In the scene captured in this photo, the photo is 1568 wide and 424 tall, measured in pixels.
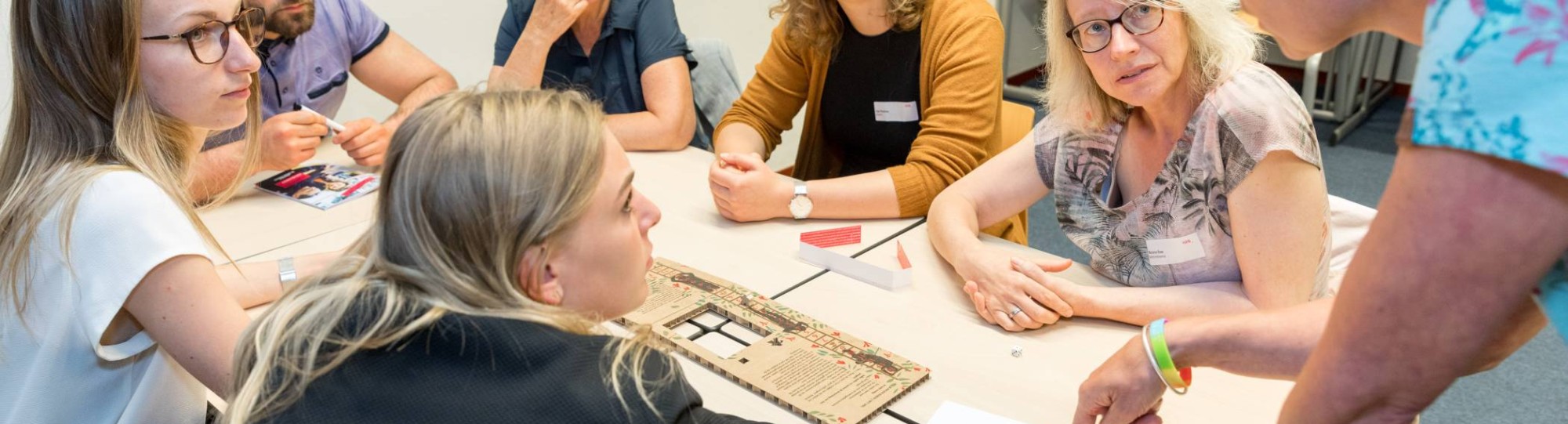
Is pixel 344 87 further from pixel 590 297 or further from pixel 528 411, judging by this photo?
pixel 528 411

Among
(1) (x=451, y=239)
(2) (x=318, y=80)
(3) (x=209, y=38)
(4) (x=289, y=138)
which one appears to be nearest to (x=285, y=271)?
(3) (x=209, y=38)

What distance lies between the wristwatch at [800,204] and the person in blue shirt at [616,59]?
0.55 meters

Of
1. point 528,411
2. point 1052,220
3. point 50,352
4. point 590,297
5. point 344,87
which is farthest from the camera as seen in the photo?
point 1052,220

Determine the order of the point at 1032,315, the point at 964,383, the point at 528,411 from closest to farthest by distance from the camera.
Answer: the point at 528,411, the point at 964,383, the point at 1032,315

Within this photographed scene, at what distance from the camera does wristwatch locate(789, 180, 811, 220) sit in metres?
2.07

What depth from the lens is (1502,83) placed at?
2.08ft

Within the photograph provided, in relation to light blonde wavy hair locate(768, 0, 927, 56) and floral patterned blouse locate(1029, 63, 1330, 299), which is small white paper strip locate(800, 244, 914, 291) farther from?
light blonde wavy hair locate(768, 0, 927, 56)

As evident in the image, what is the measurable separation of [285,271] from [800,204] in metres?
0.90

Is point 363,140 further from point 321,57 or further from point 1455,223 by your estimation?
point 1455,223

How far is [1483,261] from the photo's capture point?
0.66 metres

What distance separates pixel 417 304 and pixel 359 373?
0.25 feet

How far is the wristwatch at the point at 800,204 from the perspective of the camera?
2.07m

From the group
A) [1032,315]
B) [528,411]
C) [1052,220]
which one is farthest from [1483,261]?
[1052,220]

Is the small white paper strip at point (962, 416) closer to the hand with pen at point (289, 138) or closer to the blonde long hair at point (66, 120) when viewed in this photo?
the blonde long hair at point (66, 120)
